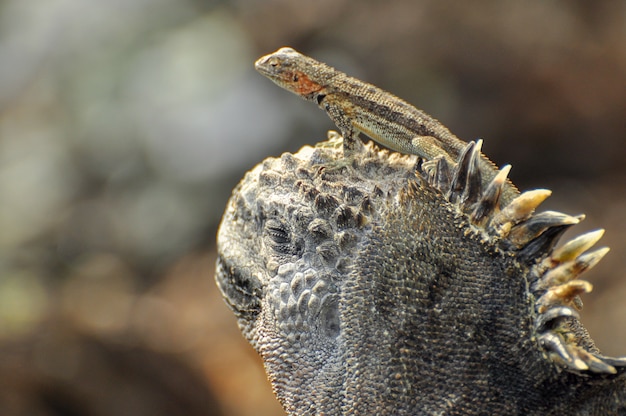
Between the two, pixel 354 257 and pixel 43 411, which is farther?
pixel 43 411

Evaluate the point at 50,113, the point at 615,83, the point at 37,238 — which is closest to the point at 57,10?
the point at 50,113

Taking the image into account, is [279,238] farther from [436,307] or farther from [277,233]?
[436,307]

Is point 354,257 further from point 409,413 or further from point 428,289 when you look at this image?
point 409,413

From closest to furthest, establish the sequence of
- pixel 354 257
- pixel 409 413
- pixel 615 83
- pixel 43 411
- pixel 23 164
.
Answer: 1. pixel 409 413
2. pixel 354 257
3. pixel 43 411
4. pixel 615 83
5. pixel 23 164

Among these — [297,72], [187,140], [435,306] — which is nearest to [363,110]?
[297,72]

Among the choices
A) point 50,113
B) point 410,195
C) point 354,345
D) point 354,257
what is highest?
point 50,113

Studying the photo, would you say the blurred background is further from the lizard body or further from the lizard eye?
the lizard eye
